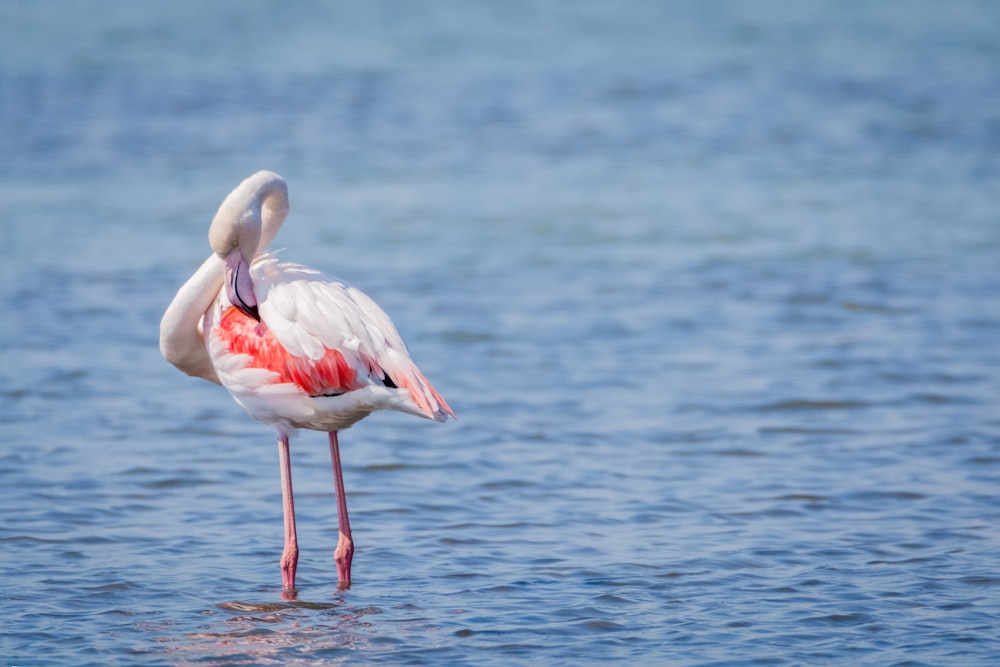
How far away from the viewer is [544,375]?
8.66m

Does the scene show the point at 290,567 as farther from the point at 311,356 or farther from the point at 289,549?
the point at 311,356

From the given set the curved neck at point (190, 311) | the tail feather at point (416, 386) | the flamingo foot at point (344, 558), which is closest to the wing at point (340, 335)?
the tail feather at point (416, 386)

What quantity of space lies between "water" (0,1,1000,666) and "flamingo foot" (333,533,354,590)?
0.26 ft

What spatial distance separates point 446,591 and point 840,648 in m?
1.54

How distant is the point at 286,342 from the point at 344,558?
90 cm

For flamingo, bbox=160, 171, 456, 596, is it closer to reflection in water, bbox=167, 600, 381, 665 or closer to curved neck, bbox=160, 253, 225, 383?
curved neck, bbox=160, 253, 225, 383

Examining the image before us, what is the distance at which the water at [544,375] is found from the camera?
530 centimetres

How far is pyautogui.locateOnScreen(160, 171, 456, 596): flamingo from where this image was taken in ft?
17.9

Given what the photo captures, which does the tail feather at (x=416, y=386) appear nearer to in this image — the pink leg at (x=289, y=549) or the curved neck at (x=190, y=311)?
the pink leg at (x=289, y=549)

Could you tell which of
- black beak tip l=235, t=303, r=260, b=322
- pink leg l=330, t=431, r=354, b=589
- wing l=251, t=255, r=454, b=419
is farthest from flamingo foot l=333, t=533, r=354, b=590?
black beak tip l=235, t=303, r=260, b=322

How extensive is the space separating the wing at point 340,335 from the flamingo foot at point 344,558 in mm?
628

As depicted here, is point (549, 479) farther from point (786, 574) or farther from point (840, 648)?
point (840, 648)

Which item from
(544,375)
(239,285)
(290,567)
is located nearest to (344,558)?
(290,567)

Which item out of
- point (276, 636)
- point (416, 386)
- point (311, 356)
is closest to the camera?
point (276, 636)
